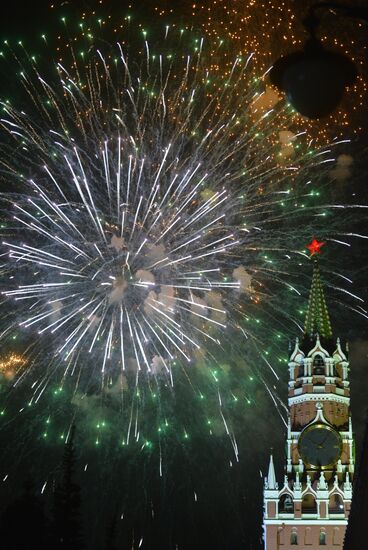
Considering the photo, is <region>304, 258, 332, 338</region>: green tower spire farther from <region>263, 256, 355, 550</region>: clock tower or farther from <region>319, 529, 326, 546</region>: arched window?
<region>319, 529, 326, 546</region>: arched window

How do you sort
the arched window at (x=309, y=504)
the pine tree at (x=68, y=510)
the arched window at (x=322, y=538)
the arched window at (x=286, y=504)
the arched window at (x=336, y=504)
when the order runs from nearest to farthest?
the pine tree at (x=68, y=510) < the arched window at (x=322, y=538) < the arched window at (x=336, y=504) < the arched window at (x=309, y=504) < the arched window at (x=286, y=504)

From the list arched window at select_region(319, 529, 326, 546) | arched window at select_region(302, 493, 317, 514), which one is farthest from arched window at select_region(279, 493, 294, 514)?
arched window at select_region(319, 529, 326, 546)

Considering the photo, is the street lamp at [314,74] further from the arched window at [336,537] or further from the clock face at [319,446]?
the clock face at [319,446]

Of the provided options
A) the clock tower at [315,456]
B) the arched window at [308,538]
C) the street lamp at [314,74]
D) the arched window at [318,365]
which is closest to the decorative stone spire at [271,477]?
the clock tower at [315,456]

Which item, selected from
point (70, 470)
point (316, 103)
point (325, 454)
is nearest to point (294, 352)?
point (325, 454)

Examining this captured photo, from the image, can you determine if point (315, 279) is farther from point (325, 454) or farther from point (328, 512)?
point (328, 512)
